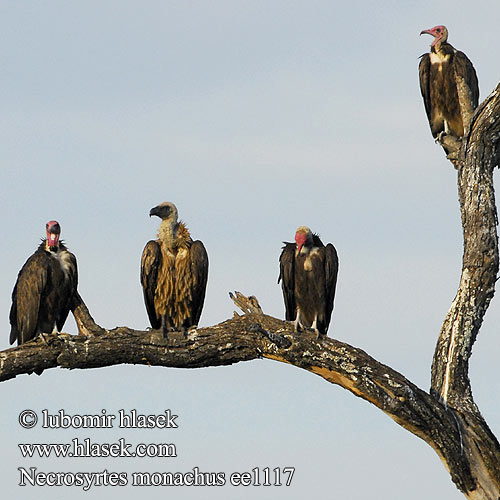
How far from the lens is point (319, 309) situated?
10.7m

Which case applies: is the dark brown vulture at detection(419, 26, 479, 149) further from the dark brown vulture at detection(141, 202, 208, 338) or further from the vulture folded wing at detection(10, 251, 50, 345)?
the vulture folded wing at detection(10, 251, 50, 345)

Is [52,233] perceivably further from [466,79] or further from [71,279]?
[466,79]

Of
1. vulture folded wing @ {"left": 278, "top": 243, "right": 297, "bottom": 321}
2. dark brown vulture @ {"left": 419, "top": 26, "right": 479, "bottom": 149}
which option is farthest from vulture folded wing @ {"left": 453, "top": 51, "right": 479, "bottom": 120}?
vulture folded wing @ {"left": 278, "top": 243, "right": 297, "bottom": 321}

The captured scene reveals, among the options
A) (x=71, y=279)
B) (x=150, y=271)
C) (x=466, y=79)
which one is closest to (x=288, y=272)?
(x=150, y=271)

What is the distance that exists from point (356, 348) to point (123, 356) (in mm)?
2135

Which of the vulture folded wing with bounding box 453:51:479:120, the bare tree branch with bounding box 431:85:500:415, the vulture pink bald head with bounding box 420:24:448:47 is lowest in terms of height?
the bare tree branch with bounding box 431:85:500:415

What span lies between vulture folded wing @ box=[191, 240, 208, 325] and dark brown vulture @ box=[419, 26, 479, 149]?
13.5ft

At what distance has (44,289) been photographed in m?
10.3

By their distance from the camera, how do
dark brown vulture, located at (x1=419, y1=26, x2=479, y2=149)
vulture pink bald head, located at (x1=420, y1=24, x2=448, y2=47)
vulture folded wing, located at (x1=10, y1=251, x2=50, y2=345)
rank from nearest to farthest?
1. vulture folded wing, located at (x1=10, y1=251, x2=50, y2=345)
2. dark brown vulture, located at (x1=419, y1=26, x2=479, y2=149)
3. vulture pink bald head, located at (x1=420, y1=24, x2=448, y2=47)

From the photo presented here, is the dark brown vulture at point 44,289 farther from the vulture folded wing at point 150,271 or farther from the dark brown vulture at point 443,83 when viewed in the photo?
the dark brown vulture at point 443,83

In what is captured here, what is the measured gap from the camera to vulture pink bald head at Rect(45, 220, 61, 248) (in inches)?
410

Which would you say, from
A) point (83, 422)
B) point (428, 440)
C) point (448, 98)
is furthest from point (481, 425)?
point (448, 98)

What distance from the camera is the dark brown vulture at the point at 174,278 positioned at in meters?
10.6

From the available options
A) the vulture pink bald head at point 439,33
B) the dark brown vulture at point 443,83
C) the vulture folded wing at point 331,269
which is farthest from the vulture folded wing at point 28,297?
the vulture pink bald head at point 439,33
